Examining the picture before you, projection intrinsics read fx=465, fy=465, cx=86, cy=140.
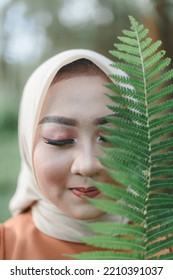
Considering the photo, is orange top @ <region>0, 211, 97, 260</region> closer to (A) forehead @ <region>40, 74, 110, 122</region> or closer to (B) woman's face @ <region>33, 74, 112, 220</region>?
(B) woman's face @ <region>33, 74, 112, 220</region>

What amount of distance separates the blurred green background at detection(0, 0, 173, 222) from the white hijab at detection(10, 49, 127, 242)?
0.19 meters

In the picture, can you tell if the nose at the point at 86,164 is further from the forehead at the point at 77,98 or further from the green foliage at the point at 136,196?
the green foliage at the point at 136,196

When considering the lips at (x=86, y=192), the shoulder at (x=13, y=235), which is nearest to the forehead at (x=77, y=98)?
the lips at (x=86, y=192)

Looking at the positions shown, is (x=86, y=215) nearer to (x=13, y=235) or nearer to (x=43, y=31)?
(x=13, y=235)

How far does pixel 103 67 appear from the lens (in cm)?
93

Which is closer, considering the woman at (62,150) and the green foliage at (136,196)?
the green foliage at (136,196)

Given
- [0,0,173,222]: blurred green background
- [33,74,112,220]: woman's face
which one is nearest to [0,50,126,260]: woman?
[33,74,112,220]: woman's face

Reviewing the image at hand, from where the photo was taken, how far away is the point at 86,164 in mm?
882

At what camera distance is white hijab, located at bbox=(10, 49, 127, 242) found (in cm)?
93

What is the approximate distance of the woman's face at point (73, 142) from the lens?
2.95ft

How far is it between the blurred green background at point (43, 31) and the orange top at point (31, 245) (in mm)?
226

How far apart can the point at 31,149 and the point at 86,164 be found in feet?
0.47
